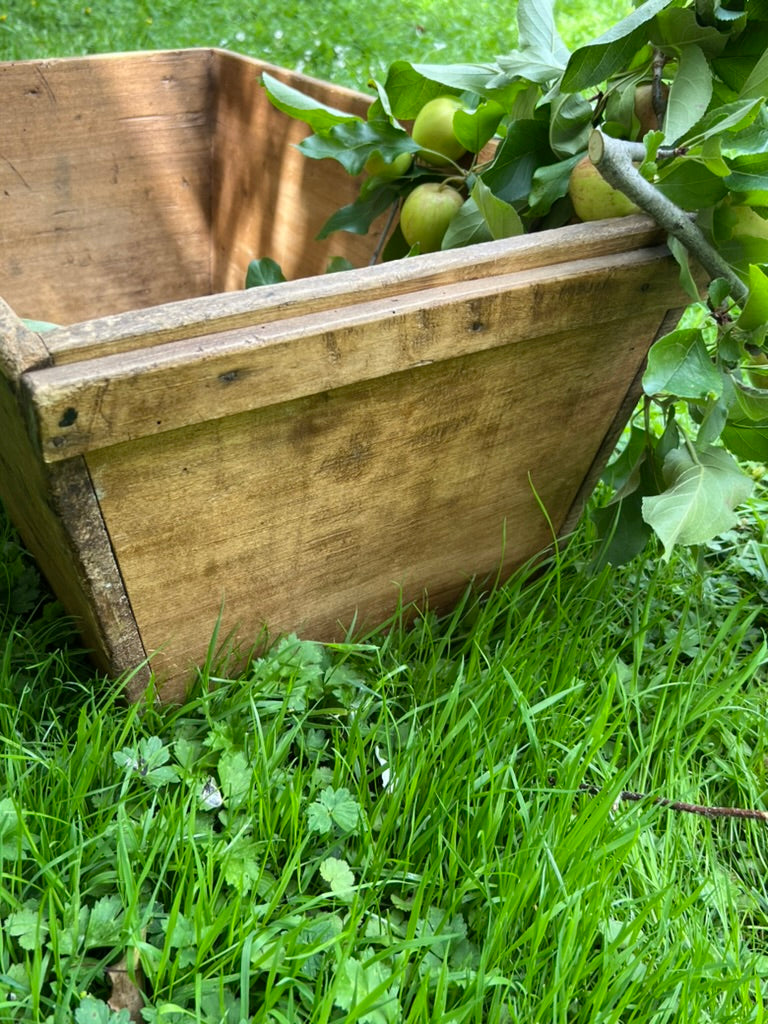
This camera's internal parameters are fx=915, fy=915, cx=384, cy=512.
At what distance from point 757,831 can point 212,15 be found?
351 cm

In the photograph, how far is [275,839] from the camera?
41.7 inches

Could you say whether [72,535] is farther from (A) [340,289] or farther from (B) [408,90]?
(B) [408,90]

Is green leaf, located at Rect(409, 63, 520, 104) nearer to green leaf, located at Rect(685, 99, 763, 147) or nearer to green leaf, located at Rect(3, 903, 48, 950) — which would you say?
green leaf, located at Rect(685, 99, 763, 147)

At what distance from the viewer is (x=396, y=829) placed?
112 cm

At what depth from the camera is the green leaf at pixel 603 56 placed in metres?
1.05

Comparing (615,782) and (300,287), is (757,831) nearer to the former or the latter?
(615,782)

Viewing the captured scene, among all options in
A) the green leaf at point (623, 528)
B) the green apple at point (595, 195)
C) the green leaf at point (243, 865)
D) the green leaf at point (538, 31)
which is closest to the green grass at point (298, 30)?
the green leaf at point (538, 31)

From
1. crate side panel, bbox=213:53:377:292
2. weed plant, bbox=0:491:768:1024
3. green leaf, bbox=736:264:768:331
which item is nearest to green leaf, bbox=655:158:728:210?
green leaf, bbox=736:264:768:331

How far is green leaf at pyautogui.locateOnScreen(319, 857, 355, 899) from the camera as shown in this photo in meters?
1.02

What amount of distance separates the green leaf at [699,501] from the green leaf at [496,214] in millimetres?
380

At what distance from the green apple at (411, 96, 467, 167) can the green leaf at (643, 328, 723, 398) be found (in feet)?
1.75

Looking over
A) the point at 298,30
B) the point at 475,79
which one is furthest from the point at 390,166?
the point at 298,30

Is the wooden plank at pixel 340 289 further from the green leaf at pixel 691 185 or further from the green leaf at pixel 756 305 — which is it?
the green leaf at pixel 756 305

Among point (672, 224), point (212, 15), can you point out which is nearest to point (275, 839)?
point (672, 224)
